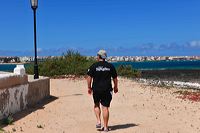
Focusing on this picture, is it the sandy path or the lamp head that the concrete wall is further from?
the lamp head

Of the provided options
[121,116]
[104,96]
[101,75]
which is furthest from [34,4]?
[104,96]

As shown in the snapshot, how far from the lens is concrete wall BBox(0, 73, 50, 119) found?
14792mm

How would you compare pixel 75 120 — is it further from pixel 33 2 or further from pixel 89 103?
pixel 33 2

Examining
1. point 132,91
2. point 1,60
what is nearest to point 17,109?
point 132,91

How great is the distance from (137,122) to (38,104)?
5.19 m

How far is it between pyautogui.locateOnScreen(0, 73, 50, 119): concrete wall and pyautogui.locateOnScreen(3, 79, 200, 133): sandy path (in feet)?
1.24

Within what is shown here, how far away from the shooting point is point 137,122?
1475 centimetres

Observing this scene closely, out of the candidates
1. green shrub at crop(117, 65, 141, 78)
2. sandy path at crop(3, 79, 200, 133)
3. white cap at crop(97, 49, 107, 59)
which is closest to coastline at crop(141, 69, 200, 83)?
green shrub at crop(117, 65, 141, 78)

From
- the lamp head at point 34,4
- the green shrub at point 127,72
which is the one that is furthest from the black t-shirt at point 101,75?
the green shrub at point 127,72

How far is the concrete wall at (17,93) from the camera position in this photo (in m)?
14.8

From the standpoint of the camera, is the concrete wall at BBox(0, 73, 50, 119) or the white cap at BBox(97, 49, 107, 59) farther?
the concrete wall at BBox(0, 73, 50, 119)

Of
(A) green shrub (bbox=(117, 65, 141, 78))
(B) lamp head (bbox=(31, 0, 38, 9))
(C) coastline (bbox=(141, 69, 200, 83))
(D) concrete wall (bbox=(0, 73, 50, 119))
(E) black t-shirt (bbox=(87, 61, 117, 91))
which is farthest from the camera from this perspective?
(C) coastline (bbox=(141, 69, 200, 83))

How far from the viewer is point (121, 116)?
52.4ft

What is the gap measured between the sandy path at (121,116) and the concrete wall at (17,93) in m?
0.38
